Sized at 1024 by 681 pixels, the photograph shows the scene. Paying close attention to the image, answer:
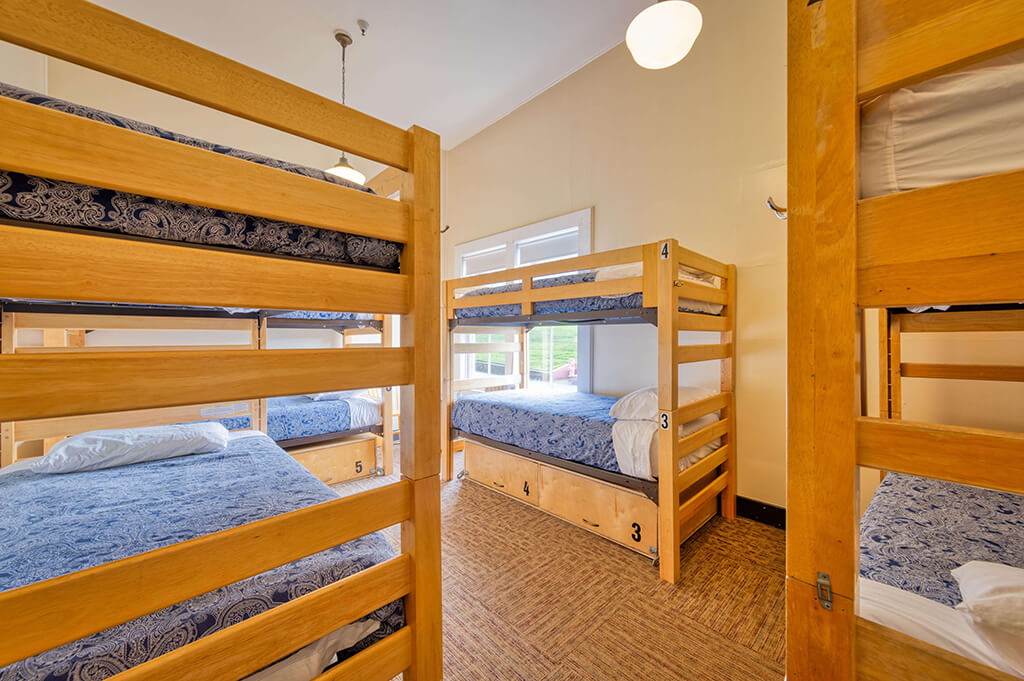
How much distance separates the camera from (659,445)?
1.70m

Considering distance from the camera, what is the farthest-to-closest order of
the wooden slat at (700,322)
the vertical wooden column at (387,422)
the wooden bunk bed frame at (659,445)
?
the vertical wooden column at (387,422) → the wooden slat at (700,322) → the wooden bunk bed frame at (659,445)

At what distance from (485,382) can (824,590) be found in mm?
2812

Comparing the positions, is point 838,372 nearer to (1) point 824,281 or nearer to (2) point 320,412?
(1) point 824,281

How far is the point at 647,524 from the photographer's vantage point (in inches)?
71.0

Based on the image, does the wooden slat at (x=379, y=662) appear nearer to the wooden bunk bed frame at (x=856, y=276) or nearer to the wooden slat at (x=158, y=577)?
the wooden slat at (x=158, y=577)

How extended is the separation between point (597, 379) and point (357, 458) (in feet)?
6.66

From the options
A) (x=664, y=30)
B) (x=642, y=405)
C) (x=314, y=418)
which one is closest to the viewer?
(x=664, y=30)

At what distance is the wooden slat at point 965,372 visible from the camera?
1522 mm

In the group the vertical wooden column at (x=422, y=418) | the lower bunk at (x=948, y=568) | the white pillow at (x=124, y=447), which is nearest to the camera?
the lower bunk at (x=948, y=568)

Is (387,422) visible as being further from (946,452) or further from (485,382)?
(946,452)

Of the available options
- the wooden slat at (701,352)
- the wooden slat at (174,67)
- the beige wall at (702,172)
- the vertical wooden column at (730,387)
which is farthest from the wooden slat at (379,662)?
the beige wall at (702,172)

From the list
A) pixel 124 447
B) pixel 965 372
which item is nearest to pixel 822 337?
pixel 965 372

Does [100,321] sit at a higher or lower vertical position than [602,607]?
higher

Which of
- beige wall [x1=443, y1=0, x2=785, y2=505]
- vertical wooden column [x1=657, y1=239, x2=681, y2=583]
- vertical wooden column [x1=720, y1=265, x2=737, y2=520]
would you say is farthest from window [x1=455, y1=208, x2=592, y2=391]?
vertical wooden column [x1=657, y1=239, x2=681, y2=583]
